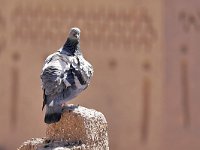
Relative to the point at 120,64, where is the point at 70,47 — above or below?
below

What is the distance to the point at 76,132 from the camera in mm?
2629

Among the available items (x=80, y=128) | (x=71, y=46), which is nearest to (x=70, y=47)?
(x=71, y=46)

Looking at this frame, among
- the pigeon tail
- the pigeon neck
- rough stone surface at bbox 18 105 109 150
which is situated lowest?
rough stone surface at bbox 18 105 109 150

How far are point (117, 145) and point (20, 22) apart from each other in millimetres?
1719

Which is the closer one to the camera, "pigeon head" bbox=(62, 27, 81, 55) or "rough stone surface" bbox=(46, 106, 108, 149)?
"rough stone surface" bbox=(46, 106, 108, 149)

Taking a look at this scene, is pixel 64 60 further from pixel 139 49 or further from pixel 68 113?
pixel 139 49

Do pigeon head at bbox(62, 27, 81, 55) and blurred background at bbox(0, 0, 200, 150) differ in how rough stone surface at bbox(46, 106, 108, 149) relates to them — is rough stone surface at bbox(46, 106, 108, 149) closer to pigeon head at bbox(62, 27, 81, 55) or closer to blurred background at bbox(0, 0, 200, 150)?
pigeon head at bbox(62, 27, 81, 55)

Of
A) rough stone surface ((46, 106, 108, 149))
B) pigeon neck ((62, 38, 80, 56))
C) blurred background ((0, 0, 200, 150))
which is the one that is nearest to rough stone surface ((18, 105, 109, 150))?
rough stone surface ((46, 106, 108, 149))

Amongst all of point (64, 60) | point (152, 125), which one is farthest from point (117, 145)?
point (64, 60)

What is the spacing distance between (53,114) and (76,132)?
11cm

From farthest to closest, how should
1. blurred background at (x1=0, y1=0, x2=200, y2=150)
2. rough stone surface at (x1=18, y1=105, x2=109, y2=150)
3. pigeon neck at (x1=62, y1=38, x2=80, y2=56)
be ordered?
blurred background at (x1=0, y1=0, x2=200, y2=150) → pigeon neck at (x1=62, y1=38, x2=80, y2=56) → rough stone surface at (x1=18, y1=105, x2=109, y2=150)

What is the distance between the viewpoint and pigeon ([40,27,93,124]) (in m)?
2.64

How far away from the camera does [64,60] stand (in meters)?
2.76

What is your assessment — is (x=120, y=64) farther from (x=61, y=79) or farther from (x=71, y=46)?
(x=61, y=79)
